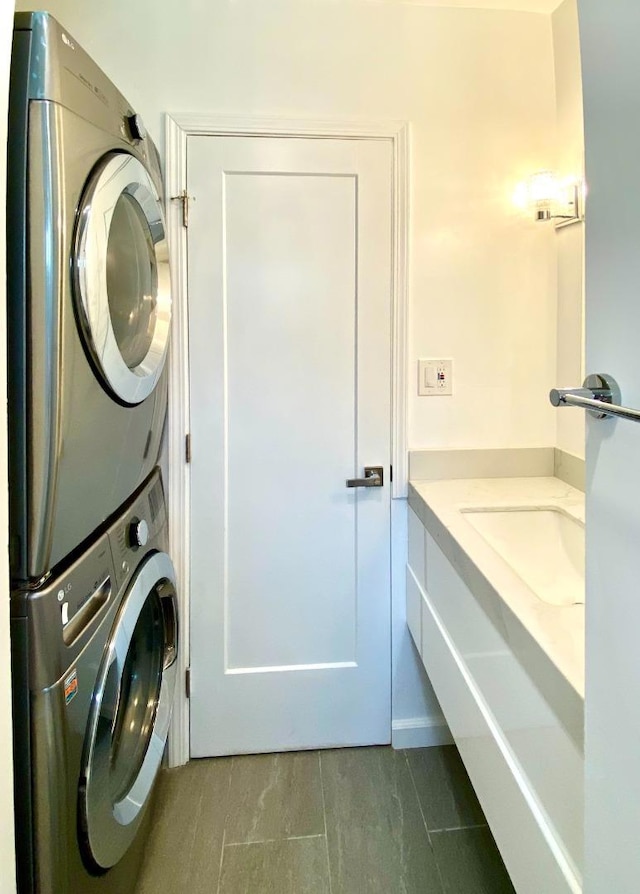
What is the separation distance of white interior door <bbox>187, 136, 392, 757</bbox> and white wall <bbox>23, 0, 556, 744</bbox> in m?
0.11

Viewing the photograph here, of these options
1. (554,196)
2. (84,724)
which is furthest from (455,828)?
(554,196)

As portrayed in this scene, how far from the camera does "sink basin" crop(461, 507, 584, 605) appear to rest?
1455 millimetres

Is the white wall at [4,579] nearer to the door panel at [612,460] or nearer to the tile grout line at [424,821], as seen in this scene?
the door panel at [612,460]

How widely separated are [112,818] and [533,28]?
94.6 inches

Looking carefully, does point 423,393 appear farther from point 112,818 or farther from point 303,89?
point 112,818

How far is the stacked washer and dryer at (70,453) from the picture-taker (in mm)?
854

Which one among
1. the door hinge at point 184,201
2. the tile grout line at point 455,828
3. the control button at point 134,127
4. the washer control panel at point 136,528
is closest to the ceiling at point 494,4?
the door hinge at point 184,201

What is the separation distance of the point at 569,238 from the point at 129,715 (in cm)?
184

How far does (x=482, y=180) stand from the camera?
1879 mm

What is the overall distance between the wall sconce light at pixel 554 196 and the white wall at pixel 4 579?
151cm

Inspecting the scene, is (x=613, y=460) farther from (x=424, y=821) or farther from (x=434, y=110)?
(x=434, y=110)

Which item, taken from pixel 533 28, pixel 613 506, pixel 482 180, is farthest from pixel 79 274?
pixel 533 28

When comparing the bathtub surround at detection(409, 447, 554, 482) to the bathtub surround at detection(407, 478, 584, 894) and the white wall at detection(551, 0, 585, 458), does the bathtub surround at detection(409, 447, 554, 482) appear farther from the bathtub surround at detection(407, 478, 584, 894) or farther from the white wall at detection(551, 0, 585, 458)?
the bathtub surround at detection(407, 478, 584, 894)

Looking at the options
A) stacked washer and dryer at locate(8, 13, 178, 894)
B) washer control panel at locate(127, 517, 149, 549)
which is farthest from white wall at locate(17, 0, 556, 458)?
washer control panel at locate(127, 517, 149, 549)
